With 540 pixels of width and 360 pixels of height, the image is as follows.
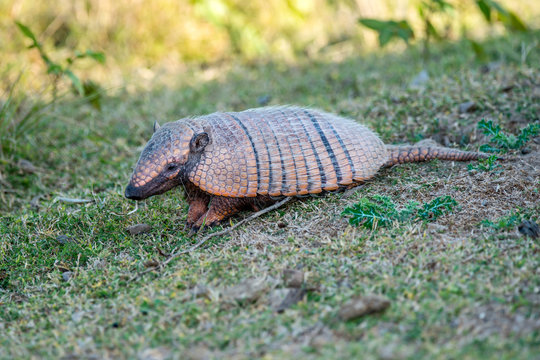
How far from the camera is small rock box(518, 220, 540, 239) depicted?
3.27m

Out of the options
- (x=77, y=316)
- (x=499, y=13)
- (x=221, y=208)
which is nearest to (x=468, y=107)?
(x=499, y=13)

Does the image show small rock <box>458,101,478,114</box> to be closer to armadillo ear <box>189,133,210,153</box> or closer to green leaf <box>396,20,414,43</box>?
green leaf <box>396,20,414,43</box>

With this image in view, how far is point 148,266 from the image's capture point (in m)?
3.58

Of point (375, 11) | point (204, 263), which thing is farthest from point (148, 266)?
point (375, 11)

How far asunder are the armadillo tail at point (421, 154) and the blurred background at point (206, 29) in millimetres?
4016

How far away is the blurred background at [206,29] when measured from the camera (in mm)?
8484

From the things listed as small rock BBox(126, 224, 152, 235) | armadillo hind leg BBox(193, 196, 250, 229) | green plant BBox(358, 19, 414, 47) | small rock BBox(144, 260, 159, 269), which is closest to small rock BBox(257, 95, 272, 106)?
green plant BBox(358, 19, 414, 47)

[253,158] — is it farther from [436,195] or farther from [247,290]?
[436,195]

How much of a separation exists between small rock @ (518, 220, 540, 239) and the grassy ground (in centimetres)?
4

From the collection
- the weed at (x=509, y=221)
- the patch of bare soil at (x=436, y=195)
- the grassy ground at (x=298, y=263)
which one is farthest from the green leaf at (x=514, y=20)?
the weed at (x=509, y=221)

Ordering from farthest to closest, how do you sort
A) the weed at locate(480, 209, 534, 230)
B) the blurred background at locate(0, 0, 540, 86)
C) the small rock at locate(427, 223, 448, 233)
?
the blurred background at locate(0, 0, 540, 86)
the small rock at locate(427, 223, 448, 233)
the weed at locate(480, 209, 534, 230)

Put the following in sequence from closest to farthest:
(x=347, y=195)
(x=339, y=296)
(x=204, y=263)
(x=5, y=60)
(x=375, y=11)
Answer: (x=339, y=296)
(x=204, y=263)
(x=347, y=195)
(x=5, y=60)
(x=375, y=11)

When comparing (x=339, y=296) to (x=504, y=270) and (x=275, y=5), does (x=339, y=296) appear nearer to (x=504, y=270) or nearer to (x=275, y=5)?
(x=504, y=270)

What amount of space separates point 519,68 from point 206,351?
4683 millimetres
